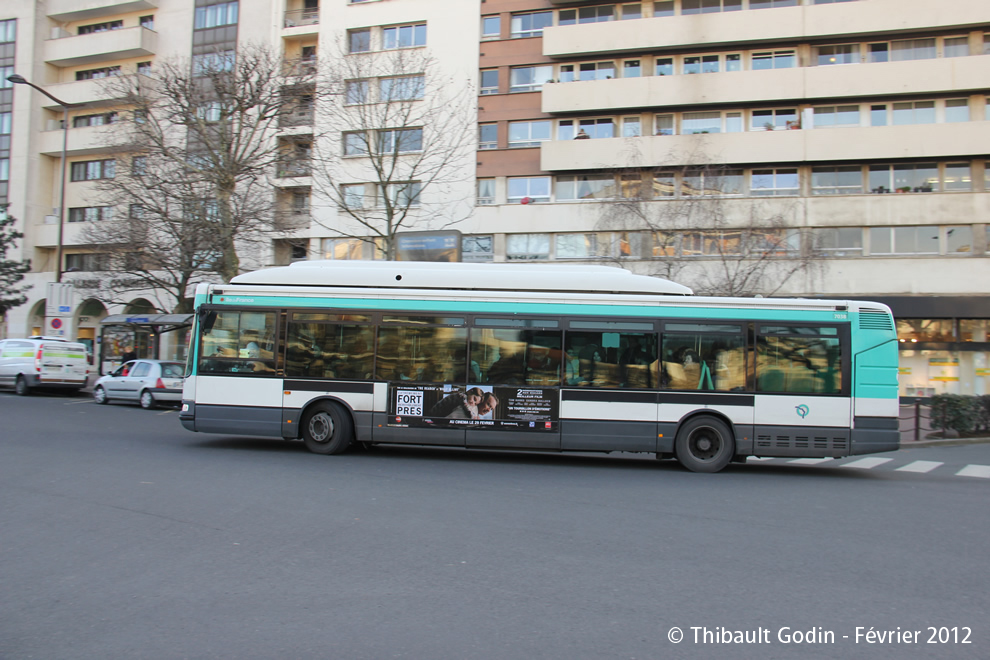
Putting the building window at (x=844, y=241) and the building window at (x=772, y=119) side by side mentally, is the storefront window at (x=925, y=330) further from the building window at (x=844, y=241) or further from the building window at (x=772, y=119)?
the building window at (x=772, y=119)

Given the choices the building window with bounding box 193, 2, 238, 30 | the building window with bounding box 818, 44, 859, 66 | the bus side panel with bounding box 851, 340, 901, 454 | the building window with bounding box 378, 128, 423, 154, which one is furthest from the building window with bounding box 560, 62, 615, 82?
the bus side panel with bounding box 851, 340, 901, 454

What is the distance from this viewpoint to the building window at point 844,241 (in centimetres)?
2850

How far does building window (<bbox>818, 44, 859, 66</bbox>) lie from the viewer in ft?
96.2

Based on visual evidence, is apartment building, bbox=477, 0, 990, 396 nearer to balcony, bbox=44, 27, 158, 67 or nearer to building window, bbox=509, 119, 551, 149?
building window, bbox=509, 119, 551, 149

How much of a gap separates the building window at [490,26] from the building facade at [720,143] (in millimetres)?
65

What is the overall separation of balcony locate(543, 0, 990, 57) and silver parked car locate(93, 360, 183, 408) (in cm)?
2033

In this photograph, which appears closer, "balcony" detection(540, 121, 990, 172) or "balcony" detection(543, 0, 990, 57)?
"balcony" detection(540, 121, 990, 172)

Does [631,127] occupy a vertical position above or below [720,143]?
above

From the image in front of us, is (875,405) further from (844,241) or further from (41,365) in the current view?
(41,365)

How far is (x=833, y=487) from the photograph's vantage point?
1012 cm

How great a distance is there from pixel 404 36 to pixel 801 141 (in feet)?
60.8

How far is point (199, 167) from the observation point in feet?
81.5

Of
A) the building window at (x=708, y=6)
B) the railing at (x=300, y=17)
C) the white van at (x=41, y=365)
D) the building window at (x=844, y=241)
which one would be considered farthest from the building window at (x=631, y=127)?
the white van at (x=41, y=365)

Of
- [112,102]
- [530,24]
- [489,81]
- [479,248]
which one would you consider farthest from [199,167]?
[530,24]
